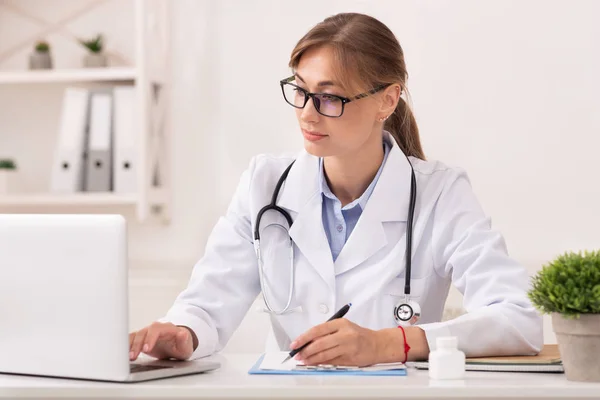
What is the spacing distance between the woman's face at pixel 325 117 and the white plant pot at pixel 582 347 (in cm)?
72

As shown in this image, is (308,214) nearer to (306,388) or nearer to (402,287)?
(402,287)

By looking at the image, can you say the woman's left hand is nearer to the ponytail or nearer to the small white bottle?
the small white bottle

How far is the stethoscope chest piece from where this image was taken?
1780 millimetres

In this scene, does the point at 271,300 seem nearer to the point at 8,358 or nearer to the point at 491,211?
the point at 8,358

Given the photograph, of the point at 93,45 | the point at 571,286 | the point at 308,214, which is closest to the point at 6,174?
the point at 93,45

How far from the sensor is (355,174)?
2.00 metres

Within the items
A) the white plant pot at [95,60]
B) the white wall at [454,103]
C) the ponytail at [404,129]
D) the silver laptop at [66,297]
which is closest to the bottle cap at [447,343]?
the silver laptop at [66,297]

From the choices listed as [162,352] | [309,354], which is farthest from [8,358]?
[309,354]

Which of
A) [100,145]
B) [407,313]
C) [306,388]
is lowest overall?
[306,388]

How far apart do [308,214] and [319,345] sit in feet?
1.86

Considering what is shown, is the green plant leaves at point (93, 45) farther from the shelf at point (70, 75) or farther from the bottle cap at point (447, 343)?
the bottle cap at point (447, 343)

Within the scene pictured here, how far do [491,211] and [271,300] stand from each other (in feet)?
3.92

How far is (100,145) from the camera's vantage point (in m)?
2.96

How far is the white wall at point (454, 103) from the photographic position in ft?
9.30
